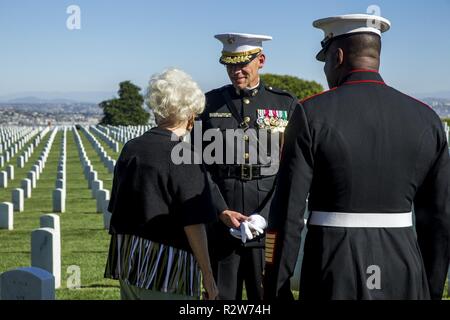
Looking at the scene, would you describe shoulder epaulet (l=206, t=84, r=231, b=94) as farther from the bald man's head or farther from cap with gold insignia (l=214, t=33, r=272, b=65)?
the bald man's head

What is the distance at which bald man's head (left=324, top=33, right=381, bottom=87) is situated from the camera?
418 cm

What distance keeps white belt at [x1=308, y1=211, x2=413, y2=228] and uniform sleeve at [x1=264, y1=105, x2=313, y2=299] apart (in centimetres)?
12

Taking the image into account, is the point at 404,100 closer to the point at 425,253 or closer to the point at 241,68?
the point at 425,253

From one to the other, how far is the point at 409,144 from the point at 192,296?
150 centimetres

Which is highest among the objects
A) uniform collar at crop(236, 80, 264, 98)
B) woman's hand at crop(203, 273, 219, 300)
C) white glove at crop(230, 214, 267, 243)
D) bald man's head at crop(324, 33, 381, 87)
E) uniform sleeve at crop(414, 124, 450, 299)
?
bald man's head at crop(324, 33, 381, 87)

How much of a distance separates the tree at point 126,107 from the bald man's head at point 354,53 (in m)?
77.7

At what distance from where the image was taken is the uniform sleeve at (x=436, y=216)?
4.20 meters

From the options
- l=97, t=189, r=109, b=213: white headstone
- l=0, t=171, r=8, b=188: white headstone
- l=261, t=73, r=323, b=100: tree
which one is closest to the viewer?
l=97, t=189, r=109, b=213: white headstone

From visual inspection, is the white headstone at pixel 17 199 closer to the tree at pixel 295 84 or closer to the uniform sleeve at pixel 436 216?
Answer: the uniform sleeve at pixel 436 216

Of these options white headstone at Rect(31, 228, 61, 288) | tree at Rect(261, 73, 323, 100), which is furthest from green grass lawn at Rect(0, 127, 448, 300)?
tree at Rect(261, 73, 323, 100)

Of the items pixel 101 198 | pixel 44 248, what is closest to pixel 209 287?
pixel 44 248

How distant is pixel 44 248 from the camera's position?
28.7 ft

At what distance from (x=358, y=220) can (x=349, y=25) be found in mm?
902
